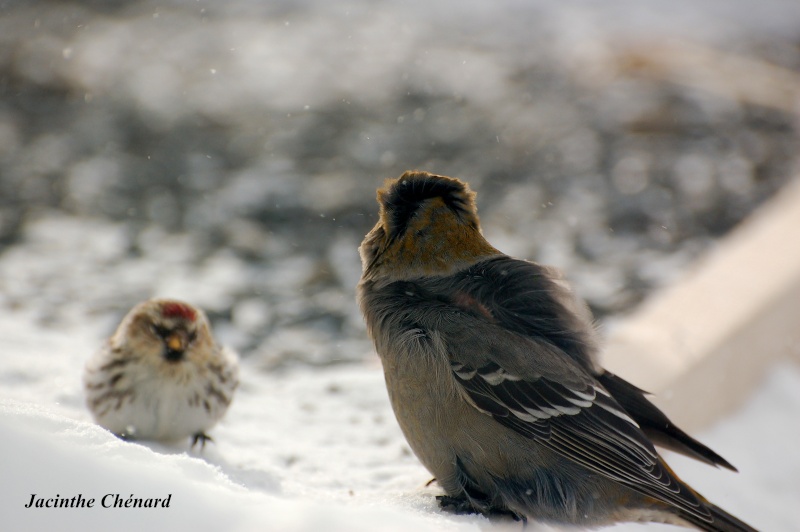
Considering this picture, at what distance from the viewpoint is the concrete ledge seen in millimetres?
4047

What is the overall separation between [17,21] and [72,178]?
3.71 metres

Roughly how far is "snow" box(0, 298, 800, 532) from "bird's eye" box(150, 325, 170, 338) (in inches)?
16.1

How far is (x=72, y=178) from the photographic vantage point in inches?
285

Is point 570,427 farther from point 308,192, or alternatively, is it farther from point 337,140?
point 337,140

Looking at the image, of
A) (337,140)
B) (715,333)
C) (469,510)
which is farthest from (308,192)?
(469,510)

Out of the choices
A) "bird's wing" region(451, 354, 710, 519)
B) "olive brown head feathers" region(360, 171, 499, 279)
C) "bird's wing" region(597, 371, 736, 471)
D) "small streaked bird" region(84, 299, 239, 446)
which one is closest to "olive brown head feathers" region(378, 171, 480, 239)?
"olive brown head feathers" region(360, 171, 499, 279)

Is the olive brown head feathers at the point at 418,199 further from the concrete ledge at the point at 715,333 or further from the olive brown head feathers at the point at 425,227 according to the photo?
the concrete ledge at the point at 715,333

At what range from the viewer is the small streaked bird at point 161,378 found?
11.6ft

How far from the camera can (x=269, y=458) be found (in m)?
3.69

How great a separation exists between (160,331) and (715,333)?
2356 mm

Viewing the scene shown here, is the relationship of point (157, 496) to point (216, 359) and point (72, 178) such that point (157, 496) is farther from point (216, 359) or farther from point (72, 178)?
point (72, 178)

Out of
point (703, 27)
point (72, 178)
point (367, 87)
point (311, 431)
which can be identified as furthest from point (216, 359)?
point (703, 27)

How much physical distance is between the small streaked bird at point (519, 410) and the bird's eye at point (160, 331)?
96 cm

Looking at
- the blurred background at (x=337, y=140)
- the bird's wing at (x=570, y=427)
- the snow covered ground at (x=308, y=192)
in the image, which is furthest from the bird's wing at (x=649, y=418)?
the blurred background at (x=337, y=140)
